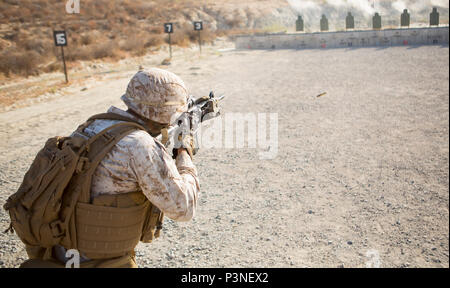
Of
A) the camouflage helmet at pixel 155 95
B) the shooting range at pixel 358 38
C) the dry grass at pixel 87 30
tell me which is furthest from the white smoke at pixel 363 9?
the camouflage helmet at pixel 155 95

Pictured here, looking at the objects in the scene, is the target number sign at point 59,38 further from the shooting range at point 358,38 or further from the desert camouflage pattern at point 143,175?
the shooting range at point 358,38

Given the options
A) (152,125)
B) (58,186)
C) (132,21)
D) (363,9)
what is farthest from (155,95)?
(363,9)

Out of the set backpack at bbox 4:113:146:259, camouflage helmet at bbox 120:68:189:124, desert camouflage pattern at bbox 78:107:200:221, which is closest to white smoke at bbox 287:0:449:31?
camouflage helmet at bbox 120:68:189:124

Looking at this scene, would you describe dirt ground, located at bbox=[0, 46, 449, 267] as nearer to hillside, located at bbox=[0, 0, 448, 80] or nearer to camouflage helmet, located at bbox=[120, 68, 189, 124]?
camouflage helmet, located at bbox=[120, 68, 189, 124]

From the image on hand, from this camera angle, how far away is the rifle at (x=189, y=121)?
6.06 feet

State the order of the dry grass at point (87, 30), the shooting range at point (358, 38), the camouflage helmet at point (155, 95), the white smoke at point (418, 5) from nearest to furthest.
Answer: the camouflage helmet at point (155, 95)
the dry grass at point (87, 30)
the shooting range at point (358, 38)
the white smoke at point (418, 5)

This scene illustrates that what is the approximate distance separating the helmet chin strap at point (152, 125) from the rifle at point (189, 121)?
2 centimetres

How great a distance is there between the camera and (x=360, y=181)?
4652mm

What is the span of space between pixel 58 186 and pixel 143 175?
0.33 meters

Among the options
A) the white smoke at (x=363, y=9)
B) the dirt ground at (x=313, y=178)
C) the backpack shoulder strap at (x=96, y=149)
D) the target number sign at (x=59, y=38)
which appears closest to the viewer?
the backpack shoulder strap at (x=96, y=149)

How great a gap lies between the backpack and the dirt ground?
5.62 ft

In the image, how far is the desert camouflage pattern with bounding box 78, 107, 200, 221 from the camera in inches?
59.2
